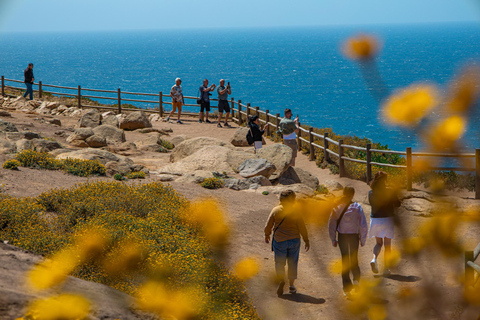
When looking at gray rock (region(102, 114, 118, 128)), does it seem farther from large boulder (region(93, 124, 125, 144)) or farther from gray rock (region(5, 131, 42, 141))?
gray rock (region(5, 131, 42, 141))

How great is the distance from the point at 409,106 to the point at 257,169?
1186 centimetres

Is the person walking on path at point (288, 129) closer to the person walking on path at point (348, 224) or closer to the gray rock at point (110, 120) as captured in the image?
the person walking on path at point (348, 224)

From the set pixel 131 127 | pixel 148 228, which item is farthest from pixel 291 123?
pixel 131 127

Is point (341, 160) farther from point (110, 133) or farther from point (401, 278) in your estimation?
point (110, 133)

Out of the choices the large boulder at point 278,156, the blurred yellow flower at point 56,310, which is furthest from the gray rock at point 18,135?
the blurred yellow flower at point 56,310

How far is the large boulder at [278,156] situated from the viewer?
12.7 m

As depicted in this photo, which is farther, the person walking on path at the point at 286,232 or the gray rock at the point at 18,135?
the gray rock at the point at 18,135

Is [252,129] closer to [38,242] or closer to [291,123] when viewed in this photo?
[291,123]

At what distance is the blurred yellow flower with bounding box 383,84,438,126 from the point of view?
33.7 inches


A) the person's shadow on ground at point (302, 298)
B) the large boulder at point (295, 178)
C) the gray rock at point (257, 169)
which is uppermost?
the gray rock at point (257, 169)

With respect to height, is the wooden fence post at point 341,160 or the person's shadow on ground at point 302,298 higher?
the wooden fence post at point 341,160

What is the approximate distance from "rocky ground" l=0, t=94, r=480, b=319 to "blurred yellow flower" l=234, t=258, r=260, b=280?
0.12 m

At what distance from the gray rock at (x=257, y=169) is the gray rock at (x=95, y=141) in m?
5.78

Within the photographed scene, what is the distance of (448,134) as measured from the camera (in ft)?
2.84
